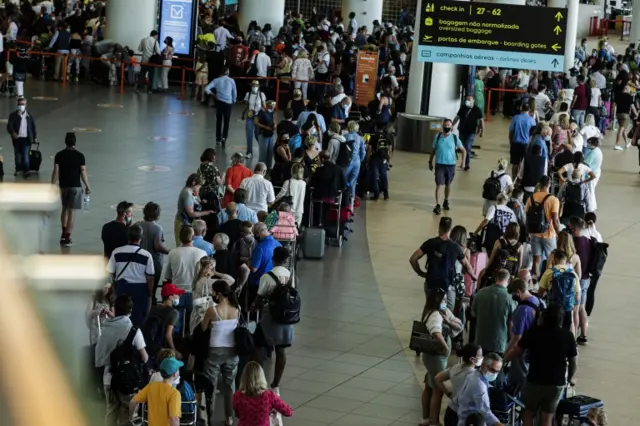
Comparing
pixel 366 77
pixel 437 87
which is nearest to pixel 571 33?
pixel 366 77

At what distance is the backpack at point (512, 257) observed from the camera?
12.7 m

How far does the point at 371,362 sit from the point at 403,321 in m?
1.74

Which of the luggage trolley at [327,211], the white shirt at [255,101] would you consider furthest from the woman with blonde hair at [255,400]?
the white shirt at [255,101]

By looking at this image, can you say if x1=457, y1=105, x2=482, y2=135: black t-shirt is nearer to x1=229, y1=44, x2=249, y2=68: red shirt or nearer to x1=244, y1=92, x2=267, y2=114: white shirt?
x1=244, y1=92, x2=267, y2=114: white shirt

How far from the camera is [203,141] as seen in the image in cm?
2588

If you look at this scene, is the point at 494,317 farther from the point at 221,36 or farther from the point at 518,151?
the point at 221,36

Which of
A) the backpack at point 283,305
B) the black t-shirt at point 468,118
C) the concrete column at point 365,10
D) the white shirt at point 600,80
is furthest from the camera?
the concrete column at point 365,10

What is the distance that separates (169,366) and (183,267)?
3219 mm

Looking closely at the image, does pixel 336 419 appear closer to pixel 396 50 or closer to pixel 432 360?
pixel 432 360

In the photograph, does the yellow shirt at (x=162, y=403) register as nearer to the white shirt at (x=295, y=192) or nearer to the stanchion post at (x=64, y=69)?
the white shirt at (x=295, y=192)

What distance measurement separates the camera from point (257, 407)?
26.3 ft

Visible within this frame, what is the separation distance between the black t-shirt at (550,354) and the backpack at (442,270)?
2992 millimetres

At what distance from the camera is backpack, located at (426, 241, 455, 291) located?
1235 cm

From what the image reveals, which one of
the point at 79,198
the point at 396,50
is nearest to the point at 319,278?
the point at 79,198
